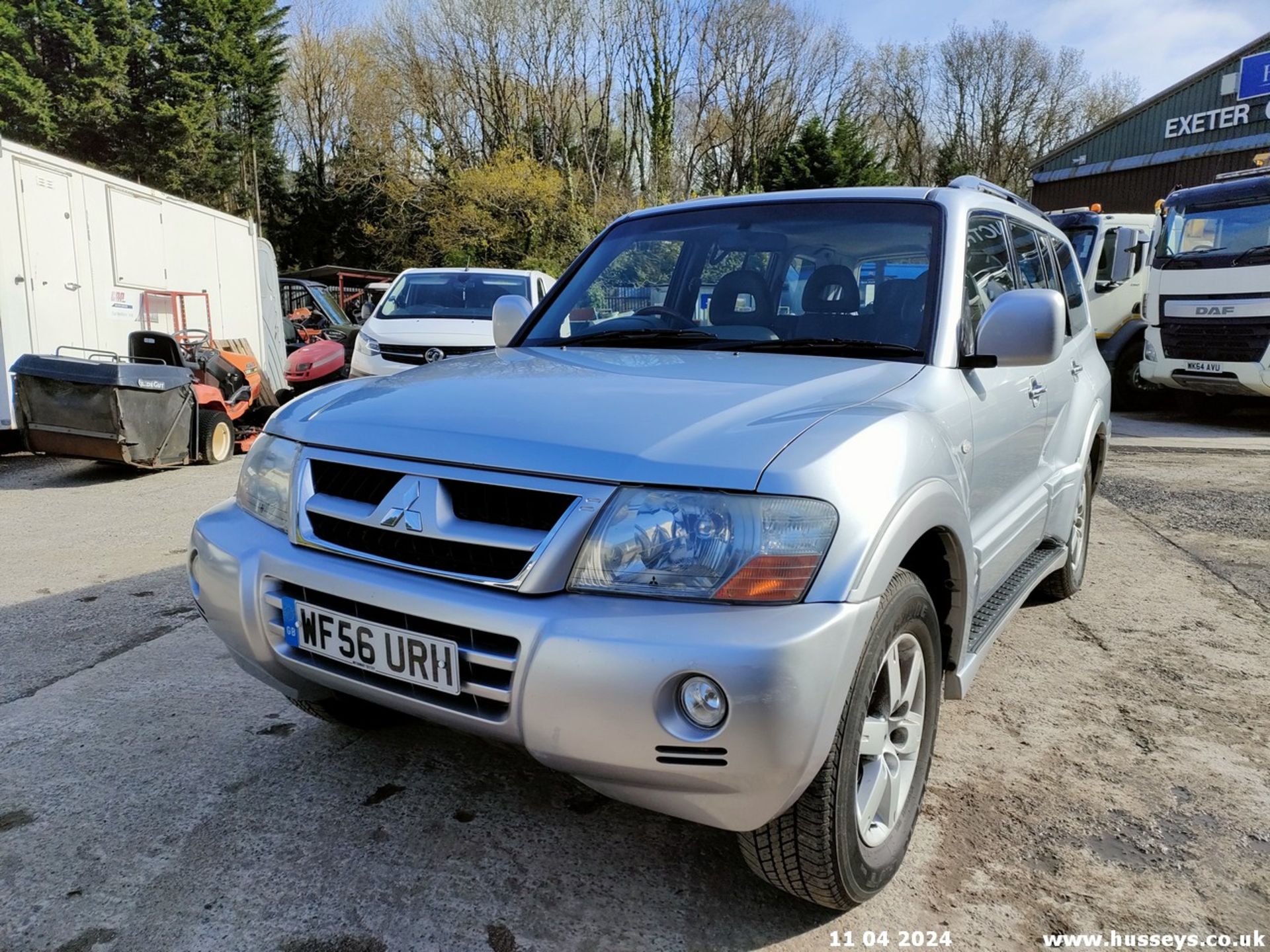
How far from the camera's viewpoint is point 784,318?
284 centimetres

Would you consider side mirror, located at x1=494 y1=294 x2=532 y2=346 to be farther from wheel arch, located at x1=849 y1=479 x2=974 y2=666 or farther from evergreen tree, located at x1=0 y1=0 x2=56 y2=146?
evergreen tree, located at x1=0 y1=0 x2=56 y2=146

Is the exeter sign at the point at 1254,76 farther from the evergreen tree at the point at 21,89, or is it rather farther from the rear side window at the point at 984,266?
the evergreen tree at the point at 21,89

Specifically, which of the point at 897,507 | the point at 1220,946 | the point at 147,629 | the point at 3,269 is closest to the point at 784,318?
the point at 897,507

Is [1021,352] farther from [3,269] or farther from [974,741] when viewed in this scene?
[3,269]

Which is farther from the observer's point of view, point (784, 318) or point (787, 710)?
point (784, 318)

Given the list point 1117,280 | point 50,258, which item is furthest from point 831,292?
point 1117,280

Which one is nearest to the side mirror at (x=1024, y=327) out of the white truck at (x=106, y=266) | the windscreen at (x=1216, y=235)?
the white truck at (x=106, y=266)

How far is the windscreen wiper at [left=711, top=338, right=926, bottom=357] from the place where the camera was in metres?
2.55

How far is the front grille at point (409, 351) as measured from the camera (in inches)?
367

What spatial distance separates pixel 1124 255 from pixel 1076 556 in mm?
10245

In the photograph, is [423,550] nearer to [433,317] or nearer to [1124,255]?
[433,317]

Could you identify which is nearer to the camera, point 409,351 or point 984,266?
point 984,266

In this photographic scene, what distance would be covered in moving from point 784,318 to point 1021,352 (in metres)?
0.72

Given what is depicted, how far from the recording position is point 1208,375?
10797 millimetres
